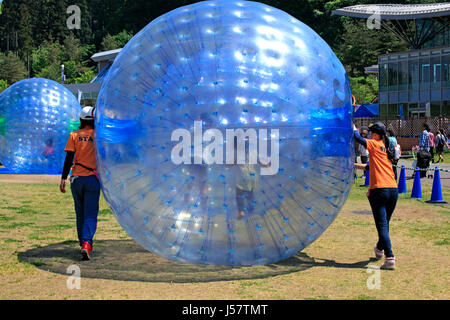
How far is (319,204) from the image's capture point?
549 cm

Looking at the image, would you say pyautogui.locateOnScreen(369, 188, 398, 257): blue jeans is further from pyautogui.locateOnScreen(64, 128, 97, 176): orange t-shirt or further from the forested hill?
the forested hill

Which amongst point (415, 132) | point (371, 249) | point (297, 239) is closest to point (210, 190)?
point (297, 239)

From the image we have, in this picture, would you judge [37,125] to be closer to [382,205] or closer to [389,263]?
[382,205]

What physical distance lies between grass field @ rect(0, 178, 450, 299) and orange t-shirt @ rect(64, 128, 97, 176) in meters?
1.06

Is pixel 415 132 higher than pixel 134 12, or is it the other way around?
pixel 134 12

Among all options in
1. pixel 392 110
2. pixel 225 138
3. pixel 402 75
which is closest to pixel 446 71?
pixel 402 75

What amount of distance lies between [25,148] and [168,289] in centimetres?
1207

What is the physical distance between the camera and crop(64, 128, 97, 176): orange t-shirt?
6738 mm

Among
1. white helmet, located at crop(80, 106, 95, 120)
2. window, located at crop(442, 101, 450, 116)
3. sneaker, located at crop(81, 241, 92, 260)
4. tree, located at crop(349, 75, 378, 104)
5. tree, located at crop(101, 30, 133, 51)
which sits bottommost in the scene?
sneaker, located at crop(81, 241, 92, 260)

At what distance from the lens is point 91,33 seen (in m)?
96.0

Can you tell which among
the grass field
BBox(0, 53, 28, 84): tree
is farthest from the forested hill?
the grass field

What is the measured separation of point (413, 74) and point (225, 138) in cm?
3702

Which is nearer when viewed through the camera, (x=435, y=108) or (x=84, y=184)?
(x=84, y=184)

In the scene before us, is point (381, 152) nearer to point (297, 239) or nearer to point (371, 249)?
point (371, 249)
